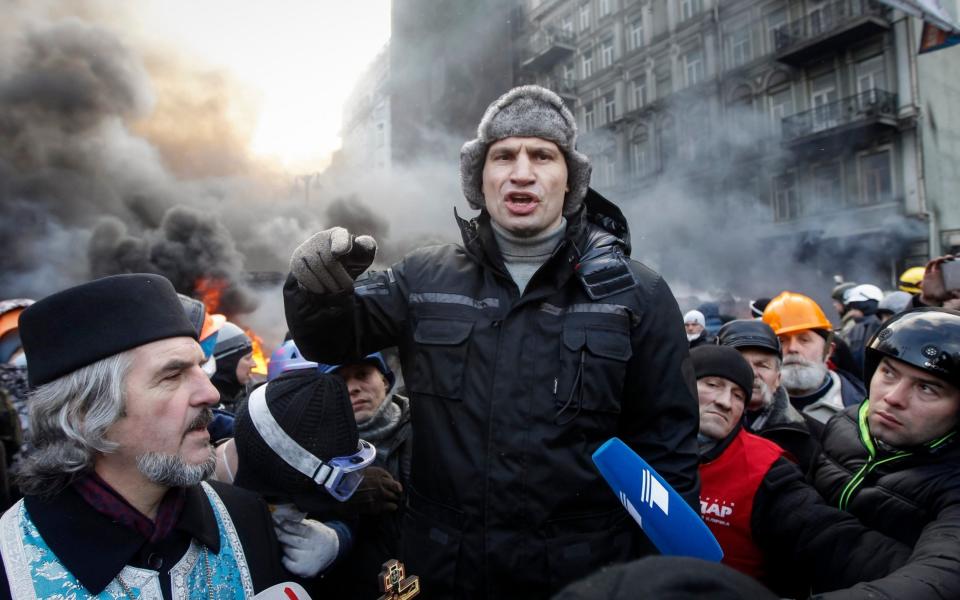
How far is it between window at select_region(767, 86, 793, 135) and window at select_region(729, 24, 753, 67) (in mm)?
1274

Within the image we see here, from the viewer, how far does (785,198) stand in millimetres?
16906

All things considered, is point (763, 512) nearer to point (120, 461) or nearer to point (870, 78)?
point (120, 461)

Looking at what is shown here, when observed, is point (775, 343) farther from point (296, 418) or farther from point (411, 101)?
point (411, 101)

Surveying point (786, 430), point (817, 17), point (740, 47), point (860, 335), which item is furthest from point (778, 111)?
point (786, 430)

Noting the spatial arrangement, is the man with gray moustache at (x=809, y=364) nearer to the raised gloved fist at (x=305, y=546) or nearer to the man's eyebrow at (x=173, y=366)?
the raised gloved fist at (x=305, y=546)

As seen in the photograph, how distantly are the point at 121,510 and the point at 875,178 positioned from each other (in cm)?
1834

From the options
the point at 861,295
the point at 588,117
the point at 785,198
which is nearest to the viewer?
the point at 861,295

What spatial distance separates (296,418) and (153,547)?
1.38 ft

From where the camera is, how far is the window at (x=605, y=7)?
1956 cm

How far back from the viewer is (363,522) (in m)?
2.10

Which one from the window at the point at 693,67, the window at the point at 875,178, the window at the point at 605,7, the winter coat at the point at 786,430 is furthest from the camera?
the window at the point at 605,7

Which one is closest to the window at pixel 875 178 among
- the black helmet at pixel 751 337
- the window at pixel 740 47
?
the window at pixel 740 47

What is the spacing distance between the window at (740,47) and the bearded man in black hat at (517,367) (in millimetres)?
18194

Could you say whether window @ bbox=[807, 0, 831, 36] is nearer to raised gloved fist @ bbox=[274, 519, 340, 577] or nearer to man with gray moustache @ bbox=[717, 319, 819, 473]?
man with gray moustache @ bbox=[717, 319, 819, 473]
